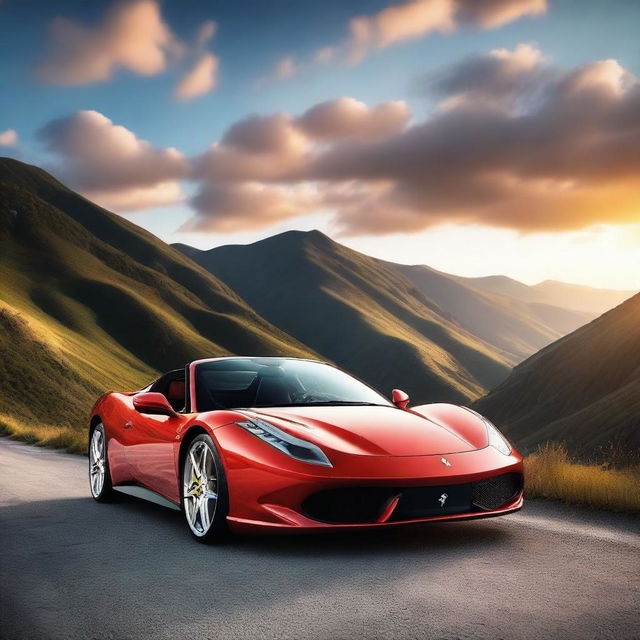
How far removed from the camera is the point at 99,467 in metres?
8.41

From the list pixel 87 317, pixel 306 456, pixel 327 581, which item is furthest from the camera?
pixel 87 317

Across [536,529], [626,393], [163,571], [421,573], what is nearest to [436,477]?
[421,573]

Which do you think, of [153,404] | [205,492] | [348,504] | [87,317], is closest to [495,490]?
[348,504]

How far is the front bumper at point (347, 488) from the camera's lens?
5.28 meters

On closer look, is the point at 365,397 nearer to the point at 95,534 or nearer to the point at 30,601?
the point at 95,534

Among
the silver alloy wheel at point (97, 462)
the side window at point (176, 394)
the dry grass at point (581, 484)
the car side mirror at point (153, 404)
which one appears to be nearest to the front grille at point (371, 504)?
the car side mirror at point (153, 404)

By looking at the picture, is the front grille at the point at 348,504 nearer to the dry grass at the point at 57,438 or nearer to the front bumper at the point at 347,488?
the front bumper at the point at 347,488

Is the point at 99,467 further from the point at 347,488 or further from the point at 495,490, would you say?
the point at 495,490

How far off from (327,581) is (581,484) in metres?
3.95

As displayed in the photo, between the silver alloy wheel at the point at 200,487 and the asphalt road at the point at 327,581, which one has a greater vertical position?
the silver alloy wheel at the point at 200,487

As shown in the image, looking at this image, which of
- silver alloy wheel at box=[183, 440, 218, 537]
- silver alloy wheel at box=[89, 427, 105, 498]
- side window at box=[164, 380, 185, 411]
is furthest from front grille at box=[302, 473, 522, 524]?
silver alloy wheel at box=[89, 427, 105, 498]

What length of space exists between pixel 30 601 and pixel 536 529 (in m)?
3.69

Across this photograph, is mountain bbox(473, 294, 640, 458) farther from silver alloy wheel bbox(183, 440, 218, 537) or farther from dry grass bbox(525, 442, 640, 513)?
silver alloy wheel bbox(183, 440, 218, 537)

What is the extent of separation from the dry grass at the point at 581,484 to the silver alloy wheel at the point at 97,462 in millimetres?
4236
